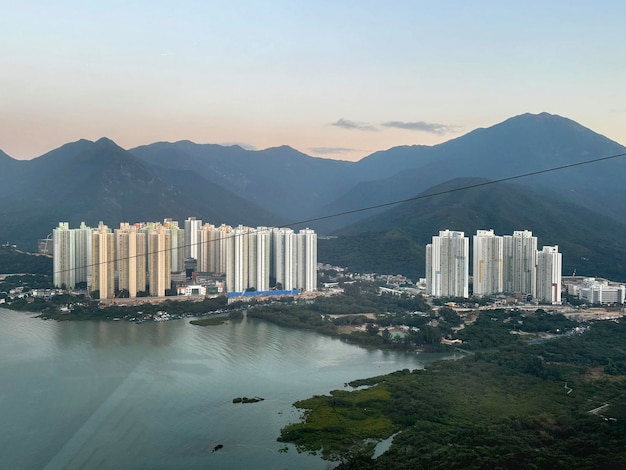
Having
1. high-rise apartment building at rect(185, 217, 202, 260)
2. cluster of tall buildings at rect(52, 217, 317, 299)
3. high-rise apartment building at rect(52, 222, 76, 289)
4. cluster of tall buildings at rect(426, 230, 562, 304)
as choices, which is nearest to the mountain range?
cluster of tall buildings at rect(52, 217, 317, 299)

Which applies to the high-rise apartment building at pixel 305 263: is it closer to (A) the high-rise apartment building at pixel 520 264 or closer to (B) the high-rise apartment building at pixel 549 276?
(A) the high-rise apartment building at pixel 520 264

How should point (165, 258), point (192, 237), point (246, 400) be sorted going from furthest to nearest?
point (192, 237), point (165, 258), point (246, 400)

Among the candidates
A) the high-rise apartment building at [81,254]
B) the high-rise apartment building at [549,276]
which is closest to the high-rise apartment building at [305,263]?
the high-rise apartment building at [81,254]

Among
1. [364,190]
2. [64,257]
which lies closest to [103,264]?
[64,257]

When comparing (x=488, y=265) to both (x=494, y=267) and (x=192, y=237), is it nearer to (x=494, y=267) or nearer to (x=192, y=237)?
(x=494, y=267)

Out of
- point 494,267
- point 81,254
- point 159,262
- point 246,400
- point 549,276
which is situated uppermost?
point 81,254
